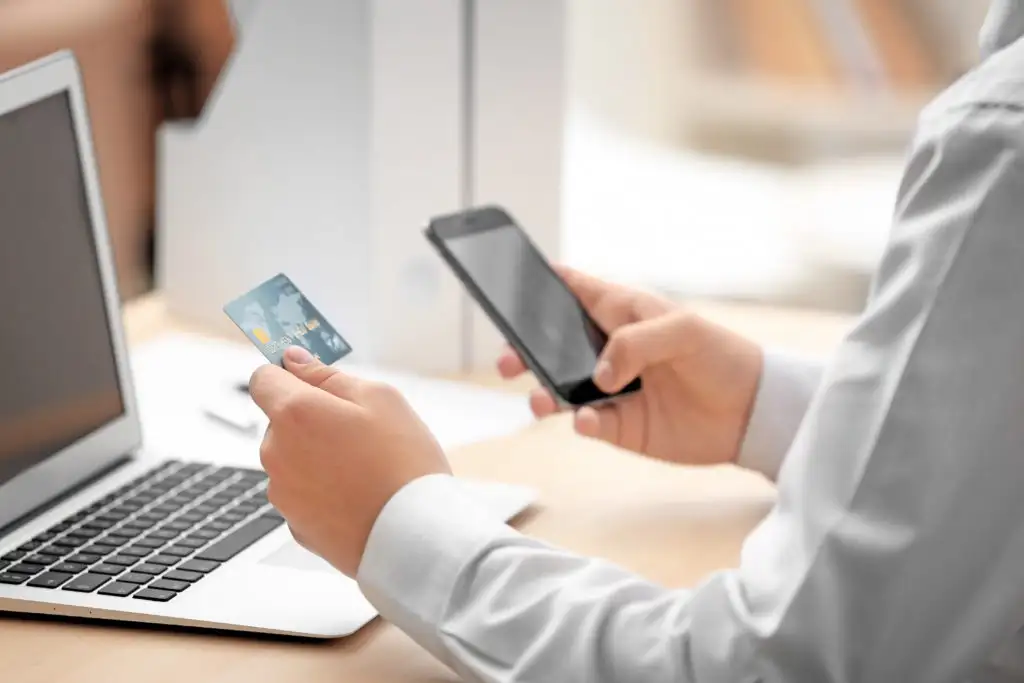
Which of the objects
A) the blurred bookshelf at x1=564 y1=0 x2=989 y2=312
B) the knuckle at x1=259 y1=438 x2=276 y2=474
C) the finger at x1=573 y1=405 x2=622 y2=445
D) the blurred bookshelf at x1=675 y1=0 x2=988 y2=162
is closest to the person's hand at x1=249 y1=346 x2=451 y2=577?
the knuckle at x1=259 y1=438 x2=276 y2=474

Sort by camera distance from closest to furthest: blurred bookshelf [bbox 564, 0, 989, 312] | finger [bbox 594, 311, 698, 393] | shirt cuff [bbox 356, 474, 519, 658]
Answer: shirt cuff [bbox 356, 474, 519, 658] → finger [bbox 594, 311, 698, 393] → blurred bookshelf [bbox 564, 0, 989, 312]

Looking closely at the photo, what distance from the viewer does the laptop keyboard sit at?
0.75m

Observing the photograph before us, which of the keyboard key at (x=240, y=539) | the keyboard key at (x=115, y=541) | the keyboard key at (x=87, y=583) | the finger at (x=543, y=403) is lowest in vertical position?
the keyboard key at (x=240, y=539)

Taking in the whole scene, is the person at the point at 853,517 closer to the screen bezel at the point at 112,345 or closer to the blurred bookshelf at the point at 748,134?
the screen bezel at the point at 112,345

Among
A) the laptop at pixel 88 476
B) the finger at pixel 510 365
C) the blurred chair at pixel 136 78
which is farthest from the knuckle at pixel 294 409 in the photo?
the blurred chair at pixel 136 78

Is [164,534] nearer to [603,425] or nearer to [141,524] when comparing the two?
[141,524]

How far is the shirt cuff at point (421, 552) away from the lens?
67 cm

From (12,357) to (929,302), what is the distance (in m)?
0.50

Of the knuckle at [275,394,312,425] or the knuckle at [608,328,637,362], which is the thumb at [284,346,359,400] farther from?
the knuckle at [608,328,637,362]

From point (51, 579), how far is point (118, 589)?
40 mm

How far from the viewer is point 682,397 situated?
37.3 inches

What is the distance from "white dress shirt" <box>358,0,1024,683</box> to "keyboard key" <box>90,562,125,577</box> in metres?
0.27

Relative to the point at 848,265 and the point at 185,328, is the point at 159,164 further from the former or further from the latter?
the point at 848,265

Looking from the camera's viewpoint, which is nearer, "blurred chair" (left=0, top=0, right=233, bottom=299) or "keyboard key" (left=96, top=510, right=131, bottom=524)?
"keyboard key" (left=96, top=510, right=131, bottom=524)
